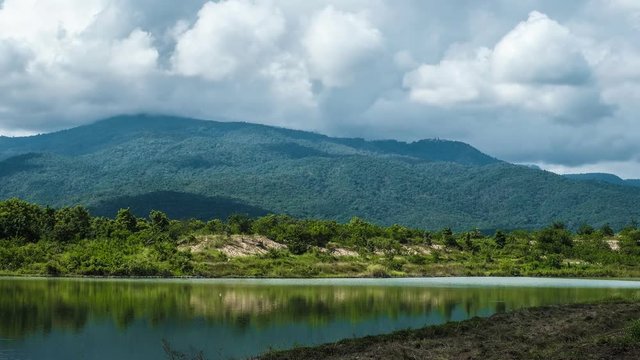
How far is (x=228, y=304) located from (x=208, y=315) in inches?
393

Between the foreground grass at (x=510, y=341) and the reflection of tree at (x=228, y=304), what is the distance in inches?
561

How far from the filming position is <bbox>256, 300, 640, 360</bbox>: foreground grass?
30.5 m

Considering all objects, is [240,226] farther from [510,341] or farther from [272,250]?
[510,341]

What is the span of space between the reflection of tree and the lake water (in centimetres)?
8

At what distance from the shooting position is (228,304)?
223 ft

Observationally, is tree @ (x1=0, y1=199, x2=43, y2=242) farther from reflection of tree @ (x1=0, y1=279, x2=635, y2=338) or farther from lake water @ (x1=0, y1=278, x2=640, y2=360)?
lake water @ (x1=0, y1=278, x2=640, y2=360)

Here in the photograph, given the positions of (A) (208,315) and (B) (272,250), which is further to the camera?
(B) (272,250)

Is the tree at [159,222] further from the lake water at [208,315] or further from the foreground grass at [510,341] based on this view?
the foreground grass at [510,341]

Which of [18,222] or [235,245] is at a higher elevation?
[18,222]

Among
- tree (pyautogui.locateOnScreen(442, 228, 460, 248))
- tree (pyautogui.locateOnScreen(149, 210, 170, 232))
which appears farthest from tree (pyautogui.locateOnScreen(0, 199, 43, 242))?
tree (pyautogui.locateOnScreen(442, 228, 460, 248))

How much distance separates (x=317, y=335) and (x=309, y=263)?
9547 cm

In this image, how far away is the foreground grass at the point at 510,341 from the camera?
30484 millimetres

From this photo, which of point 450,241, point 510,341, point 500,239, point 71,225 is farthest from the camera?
point 500,239

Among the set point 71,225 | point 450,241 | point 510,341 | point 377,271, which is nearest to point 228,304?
point 510,341
